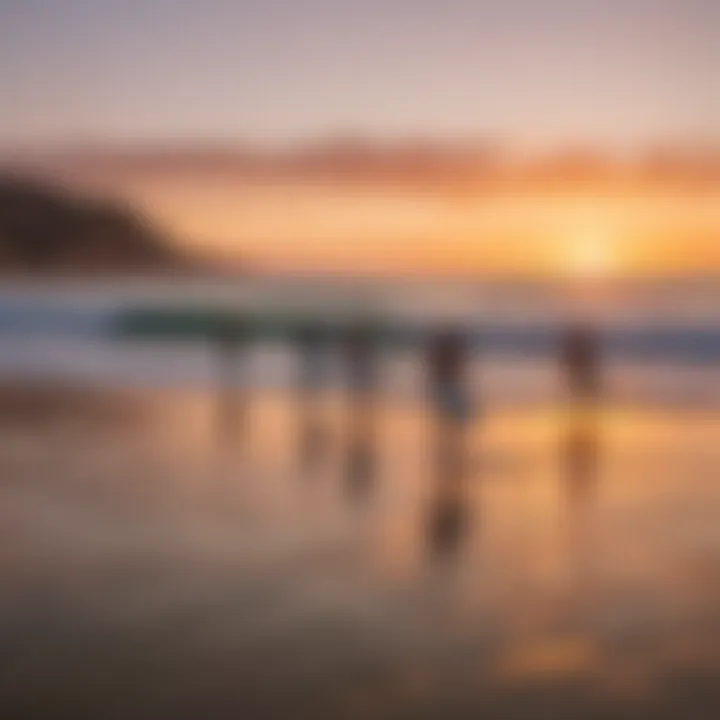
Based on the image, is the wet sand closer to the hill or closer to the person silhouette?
the person silhouette

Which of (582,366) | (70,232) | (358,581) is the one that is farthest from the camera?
(582,366)

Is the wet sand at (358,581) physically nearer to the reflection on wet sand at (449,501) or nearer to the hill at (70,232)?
the reflection on wet sand at (449,501)

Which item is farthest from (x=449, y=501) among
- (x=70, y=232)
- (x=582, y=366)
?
(x=70, y=232)

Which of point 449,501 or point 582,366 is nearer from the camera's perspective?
point 449,501

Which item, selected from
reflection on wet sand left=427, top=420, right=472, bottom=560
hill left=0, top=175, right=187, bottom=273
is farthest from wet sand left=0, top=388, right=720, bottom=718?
hill left=0, top=175, right=187, bottom=273

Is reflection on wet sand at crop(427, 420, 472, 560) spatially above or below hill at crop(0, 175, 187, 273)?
below

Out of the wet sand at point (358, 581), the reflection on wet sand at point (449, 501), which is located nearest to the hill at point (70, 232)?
the wet sand at point (358, 581)

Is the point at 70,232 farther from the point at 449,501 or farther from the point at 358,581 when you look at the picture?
the point at 358,581

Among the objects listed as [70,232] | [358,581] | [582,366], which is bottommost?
[358,581]

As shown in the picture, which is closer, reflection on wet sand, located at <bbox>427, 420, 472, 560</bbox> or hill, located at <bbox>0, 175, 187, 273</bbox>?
reflection on wet sand, located at <bbox>427, 420, 472, 560</bbox>

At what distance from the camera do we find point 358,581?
2115 millimetres

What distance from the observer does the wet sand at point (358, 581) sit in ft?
5.19

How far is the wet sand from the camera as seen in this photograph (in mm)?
1581

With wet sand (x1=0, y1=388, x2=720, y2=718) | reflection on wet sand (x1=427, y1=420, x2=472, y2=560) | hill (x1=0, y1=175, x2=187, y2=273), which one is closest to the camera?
wet sand (x1=0, y1=388, x2=720, y2=718)
